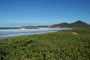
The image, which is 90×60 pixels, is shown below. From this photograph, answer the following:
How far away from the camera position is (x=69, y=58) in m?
6.91

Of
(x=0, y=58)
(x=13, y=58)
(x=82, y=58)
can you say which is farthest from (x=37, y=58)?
(x=82, y=58)

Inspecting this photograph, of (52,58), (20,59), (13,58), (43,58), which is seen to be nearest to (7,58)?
(13,58)

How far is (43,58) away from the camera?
22.4 feet

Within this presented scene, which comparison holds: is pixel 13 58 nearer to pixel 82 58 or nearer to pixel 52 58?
pixel 52 58

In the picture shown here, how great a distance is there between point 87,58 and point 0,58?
6.04 metres

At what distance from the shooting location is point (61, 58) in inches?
273

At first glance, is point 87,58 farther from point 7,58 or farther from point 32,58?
point 7,58

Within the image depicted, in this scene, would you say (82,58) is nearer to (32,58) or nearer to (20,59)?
(32,58)

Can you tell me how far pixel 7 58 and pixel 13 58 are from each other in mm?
421

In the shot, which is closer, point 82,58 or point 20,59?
point 20,59

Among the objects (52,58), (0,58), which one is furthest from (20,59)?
(52,58)

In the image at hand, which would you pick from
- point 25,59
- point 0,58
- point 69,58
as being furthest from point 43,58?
point 0,58

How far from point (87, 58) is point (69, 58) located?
4.24 feet

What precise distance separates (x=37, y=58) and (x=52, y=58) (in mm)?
1040
